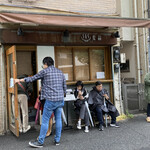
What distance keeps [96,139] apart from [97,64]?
2.85 m

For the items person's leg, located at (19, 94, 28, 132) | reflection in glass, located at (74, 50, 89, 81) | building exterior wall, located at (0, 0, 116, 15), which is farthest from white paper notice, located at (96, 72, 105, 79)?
person's leg, located at (19, 94, 28, 132)

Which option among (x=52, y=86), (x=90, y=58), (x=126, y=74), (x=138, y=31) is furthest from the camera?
(x=126, y=74)

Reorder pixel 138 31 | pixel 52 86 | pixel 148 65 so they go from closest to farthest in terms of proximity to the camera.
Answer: pixel 52 86, pixel 148 65, pixel 138 31

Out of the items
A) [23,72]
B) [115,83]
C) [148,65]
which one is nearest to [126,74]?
[148,65]

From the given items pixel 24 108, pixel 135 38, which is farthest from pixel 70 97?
pixel 135 38

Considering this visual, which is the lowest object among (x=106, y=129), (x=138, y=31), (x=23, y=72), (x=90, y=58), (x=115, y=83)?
(x=106, y=129)

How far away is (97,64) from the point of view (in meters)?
6.65

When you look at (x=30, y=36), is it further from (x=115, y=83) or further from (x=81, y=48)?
(x=115, y=83)

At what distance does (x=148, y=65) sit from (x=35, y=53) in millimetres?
6951

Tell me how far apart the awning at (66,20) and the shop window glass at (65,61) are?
151cm

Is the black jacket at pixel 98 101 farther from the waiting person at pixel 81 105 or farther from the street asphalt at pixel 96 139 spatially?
the street asphalt at pixel 96 139

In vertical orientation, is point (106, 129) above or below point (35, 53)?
below

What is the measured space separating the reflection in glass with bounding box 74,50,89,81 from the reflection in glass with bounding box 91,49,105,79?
0.22 meters

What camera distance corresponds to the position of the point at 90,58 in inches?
257
